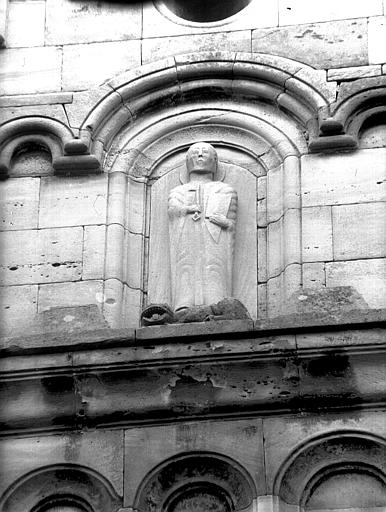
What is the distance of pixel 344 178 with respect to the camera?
63.2 feet

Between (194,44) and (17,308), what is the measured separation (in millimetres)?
2902

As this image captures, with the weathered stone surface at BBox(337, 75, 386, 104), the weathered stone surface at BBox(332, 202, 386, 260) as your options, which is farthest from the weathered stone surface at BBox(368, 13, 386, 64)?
the weathered stone surface at BBox(332, 202, 386, 260)

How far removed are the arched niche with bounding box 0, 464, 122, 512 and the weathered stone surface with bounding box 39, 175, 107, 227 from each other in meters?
2.42

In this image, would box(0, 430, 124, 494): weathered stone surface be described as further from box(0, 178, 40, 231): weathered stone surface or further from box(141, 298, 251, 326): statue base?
box(0, 178, 40, 231): weathered stone surface

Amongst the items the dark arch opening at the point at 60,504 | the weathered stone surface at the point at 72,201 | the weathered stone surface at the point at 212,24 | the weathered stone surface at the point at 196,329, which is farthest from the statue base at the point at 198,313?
the weathered stone surface at the point at 212,24

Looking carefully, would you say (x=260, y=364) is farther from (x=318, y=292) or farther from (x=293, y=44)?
(x=293, y=44)

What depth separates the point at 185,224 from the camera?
755 inches

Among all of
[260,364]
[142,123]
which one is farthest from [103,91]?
[260,364]

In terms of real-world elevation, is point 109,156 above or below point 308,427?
above

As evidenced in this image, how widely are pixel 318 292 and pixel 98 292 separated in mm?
1737

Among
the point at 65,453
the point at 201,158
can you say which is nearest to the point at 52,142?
the point at 201,158

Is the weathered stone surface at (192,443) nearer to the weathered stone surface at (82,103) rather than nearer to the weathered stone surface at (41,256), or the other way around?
the weathered stone surface at (41,256)

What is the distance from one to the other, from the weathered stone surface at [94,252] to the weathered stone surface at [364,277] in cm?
180

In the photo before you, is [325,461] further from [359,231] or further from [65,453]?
[359,231]
